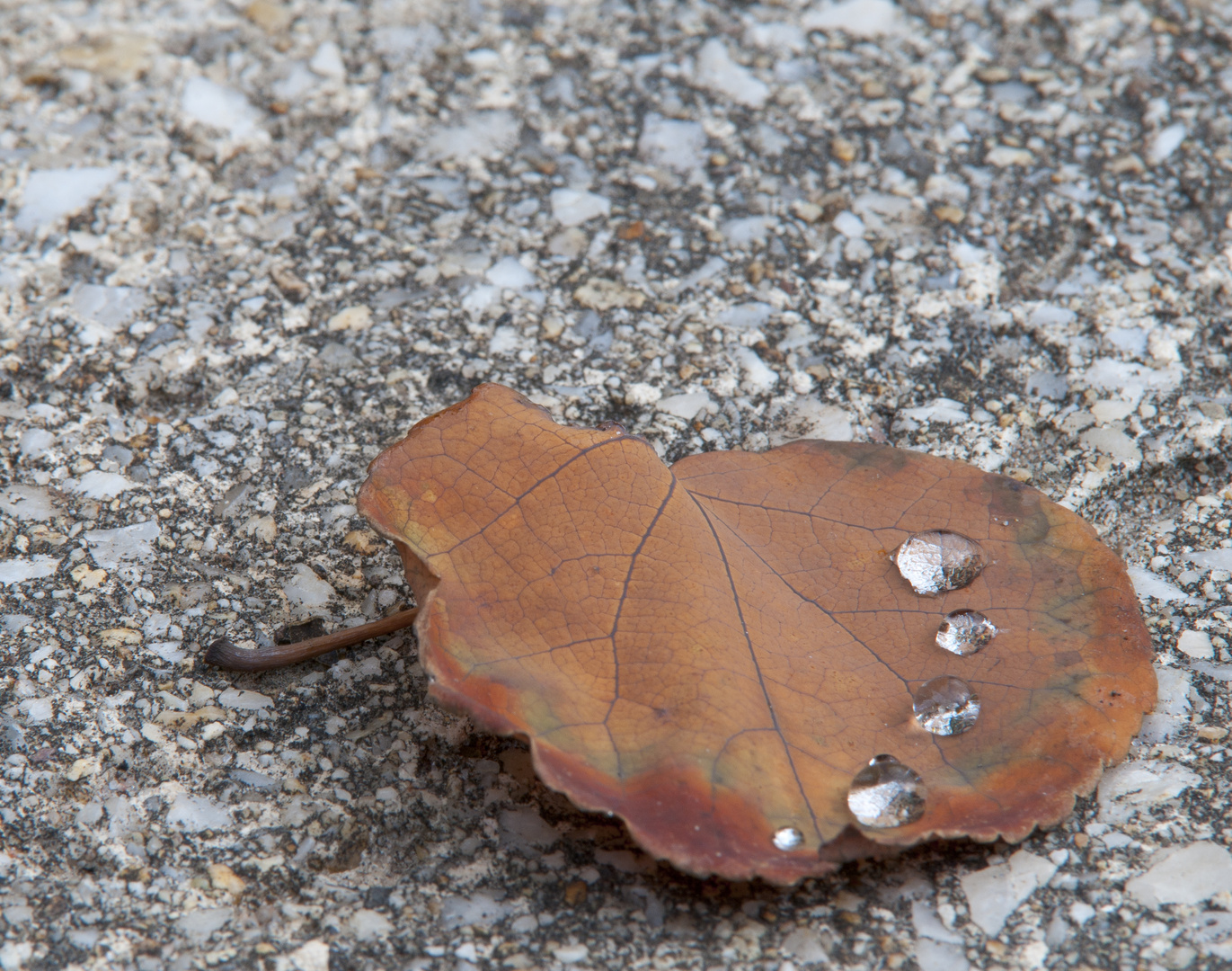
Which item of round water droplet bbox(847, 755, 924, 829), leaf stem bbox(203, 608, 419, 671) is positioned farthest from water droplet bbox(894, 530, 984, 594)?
leaf stem bbox(203, 608, 419, 671)

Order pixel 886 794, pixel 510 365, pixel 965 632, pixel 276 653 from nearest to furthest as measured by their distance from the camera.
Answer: pixel 886 794 → pixel 965 632 → pixel 276 653 → pixel 510 365

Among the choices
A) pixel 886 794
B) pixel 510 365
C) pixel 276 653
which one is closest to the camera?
pixel 886 794

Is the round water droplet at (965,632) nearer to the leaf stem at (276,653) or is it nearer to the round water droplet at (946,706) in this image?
the round water droplet at (946,706)

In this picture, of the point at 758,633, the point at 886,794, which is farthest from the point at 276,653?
the point at 886,794

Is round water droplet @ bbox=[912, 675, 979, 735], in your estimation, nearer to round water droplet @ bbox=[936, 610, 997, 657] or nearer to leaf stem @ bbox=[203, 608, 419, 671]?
round water droplet @ bbox=[936, 610, 997, 657]

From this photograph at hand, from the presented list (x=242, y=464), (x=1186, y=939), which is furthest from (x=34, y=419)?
(x=1186, y=939)

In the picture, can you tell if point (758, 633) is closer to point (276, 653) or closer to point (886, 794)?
point (886, 794)

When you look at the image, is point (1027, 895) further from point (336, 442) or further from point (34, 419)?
point (34, 419)
